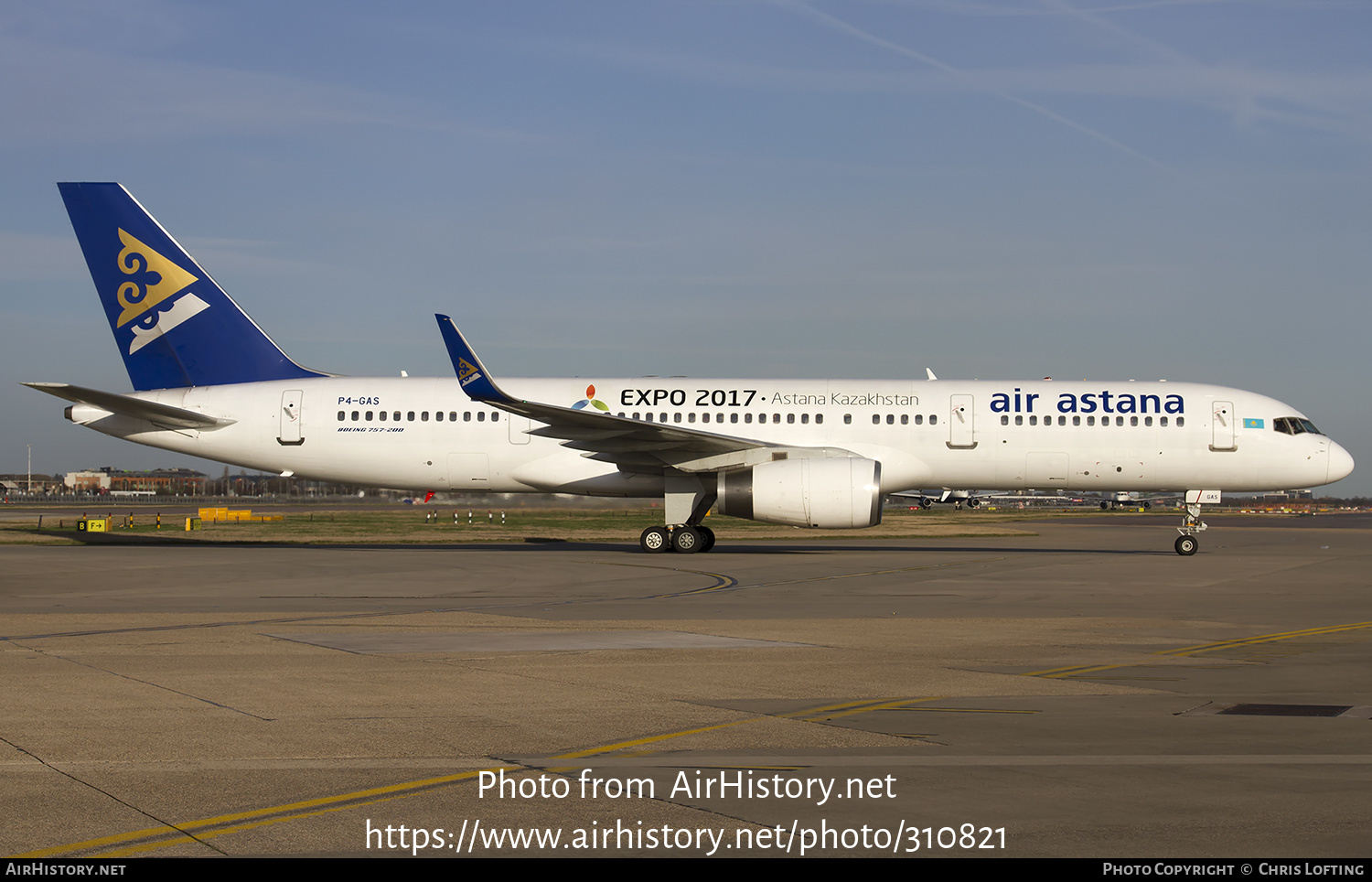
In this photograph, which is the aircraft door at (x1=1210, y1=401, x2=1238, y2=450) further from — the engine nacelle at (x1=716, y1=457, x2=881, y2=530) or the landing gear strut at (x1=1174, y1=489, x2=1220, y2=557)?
the engine nacelle at (x1=716, y1=457, x2=881, y2=530)

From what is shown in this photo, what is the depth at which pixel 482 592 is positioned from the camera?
16.4 meters

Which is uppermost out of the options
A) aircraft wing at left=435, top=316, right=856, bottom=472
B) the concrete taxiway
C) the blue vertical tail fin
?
the blue vertical tail fin

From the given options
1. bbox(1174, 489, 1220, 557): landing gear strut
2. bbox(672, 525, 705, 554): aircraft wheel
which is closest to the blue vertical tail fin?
bbox(672, 525, 705, 554): aircraft wheel

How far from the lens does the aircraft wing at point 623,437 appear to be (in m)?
23.5

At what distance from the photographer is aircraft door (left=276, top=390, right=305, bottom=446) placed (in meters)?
26.9

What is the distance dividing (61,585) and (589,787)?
46.4 ft

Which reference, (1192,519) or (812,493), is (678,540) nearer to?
(812,493)

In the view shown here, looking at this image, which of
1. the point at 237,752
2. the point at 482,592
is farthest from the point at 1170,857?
the point at 482,592

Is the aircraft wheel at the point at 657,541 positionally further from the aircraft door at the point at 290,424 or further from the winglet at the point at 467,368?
the aircraft door at the point at 290,424

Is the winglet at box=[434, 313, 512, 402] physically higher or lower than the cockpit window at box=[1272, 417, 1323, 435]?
higher

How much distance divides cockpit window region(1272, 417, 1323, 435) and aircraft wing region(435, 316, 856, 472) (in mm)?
10428

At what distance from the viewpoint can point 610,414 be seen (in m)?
26.6

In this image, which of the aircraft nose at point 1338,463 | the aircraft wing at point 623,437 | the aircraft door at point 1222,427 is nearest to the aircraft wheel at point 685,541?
the aircraft wing at point 623,437
